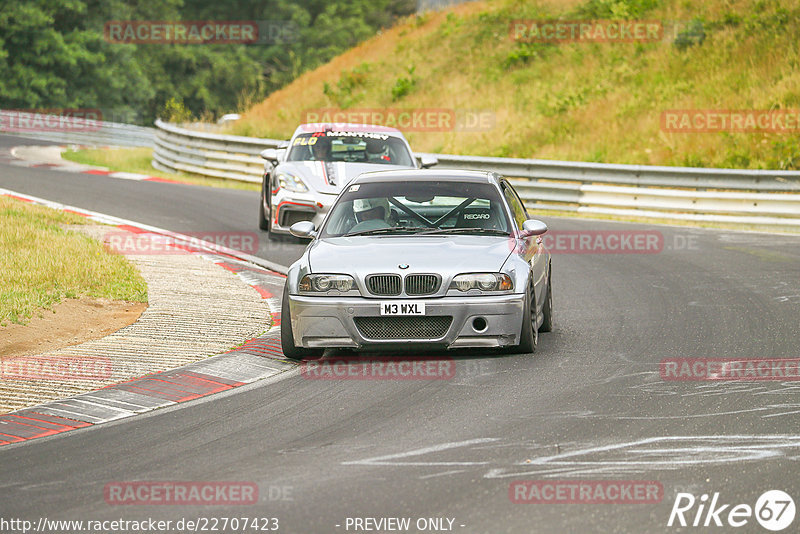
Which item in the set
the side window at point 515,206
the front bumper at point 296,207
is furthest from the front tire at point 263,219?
the side window at point 515,206

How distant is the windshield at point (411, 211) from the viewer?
10.3 meters

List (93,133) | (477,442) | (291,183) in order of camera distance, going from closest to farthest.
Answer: (477,442), (291,183), (93,133)

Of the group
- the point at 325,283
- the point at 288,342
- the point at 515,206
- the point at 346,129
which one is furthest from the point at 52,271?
the point at 346,129

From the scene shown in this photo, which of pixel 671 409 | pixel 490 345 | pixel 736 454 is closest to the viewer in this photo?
pixel 736 454

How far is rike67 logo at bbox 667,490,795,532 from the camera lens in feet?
18.0

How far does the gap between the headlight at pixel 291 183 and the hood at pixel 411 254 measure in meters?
6.43

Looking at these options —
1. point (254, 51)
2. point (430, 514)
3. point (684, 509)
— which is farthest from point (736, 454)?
point (254, 51)

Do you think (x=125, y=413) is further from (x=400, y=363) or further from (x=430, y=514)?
(x=430, y=514)

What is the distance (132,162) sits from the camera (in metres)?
32.8

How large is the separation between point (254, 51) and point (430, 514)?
66.0m

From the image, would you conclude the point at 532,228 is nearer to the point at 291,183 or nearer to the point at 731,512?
the point at 731,512

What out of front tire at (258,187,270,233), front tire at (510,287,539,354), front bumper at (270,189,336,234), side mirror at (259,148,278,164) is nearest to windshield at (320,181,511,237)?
front tire at (510,287,539,354)

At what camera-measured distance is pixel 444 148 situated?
99.9 ft

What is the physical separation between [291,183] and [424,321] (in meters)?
7.78
